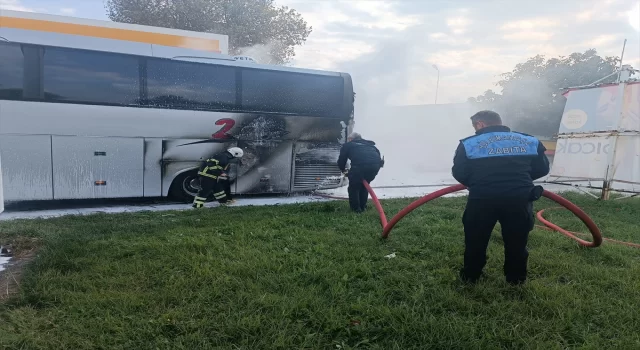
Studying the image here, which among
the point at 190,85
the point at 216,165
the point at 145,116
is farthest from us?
the point at 190,85

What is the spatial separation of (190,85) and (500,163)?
628 cm

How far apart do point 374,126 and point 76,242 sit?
1860 cm

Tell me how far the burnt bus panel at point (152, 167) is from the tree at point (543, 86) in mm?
21065

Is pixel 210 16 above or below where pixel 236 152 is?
above

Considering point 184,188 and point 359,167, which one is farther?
point 184,188

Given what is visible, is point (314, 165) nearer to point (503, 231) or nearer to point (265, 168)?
point (265, 168)

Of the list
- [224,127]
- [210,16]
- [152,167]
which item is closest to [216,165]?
[224,127]

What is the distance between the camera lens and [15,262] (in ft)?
13.5

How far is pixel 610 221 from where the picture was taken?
6.97 meters

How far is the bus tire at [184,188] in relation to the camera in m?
8.30

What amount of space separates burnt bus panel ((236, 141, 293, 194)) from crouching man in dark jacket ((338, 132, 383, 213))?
6.58 feet

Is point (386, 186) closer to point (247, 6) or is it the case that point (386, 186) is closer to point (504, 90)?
point (247, 6)

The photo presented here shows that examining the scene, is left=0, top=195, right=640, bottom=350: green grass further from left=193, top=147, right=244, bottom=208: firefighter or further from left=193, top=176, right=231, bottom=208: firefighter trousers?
left=193, top=147, right=244, bottom=208: firefighter

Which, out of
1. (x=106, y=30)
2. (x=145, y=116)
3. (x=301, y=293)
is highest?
(x=106, y=30)
